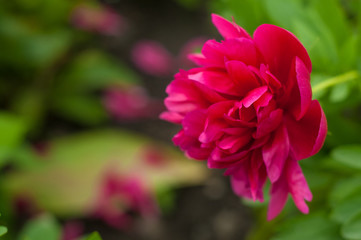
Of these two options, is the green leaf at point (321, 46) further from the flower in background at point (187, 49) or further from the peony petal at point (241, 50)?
the flower in background at point (187, 49)

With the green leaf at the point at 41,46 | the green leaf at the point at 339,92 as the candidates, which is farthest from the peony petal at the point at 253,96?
the green leaf at the point at 41,46

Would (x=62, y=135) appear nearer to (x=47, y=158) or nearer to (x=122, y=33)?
(x=47, y=158)

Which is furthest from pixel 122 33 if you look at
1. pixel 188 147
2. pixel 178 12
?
pixel 188 147

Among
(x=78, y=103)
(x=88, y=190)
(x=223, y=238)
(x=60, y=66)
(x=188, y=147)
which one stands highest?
(x=188, y=147)

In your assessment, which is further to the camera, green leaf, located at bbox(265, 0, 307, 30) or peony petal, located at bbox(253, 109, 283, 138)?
green leaf, located at bbox(265, 0, 307, 30)

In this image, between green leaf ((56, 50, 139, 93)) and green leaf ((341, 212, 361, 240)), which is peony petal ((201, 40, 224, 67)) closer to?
green leaf ((341, 212, 361, 240))

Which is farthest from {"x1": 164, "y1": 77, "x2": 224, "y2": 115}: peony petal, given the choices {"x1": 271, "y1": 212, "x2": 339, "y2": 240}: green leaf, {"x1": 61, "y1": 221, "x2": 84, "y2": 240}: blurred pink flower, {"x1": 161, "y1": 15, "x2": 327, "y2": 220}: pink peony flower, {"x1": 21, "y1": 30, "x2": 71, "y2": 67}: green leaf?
{"x1": 21, "y1": 30, "x2": 71, "y2": 67}: green leaf

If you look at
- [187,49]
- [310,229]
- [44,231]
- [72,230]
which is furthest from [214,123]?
[187,49]
